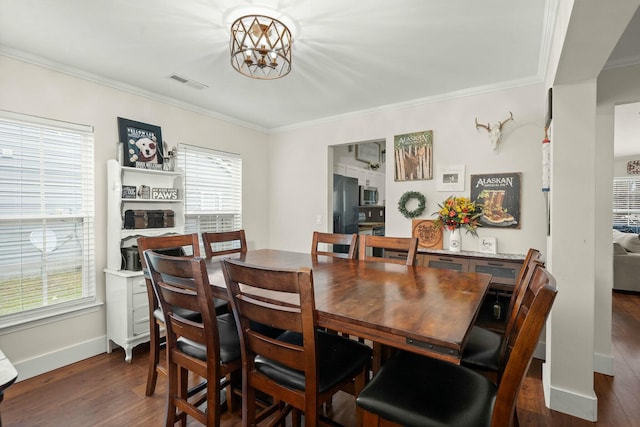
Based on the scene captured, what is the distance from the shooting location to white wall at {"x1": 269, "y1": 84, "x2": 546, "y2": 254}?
2.95 metres

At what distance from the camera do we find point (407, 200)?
3.57m

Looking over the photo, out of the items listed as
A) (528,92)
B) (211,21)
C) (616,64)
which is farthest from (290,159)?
(616,64)

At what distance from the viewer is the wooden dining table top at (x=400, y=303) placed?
1021 millimetres

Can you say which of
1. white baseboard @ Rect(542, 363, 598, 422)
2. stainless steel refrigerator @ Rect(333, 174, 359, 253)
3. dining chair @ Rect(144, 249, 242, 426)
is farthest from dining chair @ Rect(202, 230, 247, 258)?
white baseboard @ Rect(542, 363, 598, 422)

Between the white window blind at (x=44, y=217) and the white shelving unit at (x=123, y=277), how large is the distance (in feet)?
0.59

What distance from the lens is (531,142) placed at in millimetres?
2941

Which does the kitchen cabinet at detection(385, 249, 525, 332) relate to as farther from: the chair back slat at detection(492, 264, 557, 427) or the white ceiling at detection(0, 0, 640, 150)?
the chair back slat at detection(492, 264, 557, 427)

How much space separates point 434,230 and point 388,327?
8.30 feet

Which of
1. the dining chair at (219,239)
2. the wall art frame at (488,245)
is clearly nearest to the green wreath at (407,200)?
the wall art frame at (488,245)

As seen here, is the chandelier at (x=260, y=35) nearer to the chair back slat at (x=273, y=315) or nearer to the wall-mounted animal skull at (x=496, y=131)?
the chair back slat at (x=273, y=315)

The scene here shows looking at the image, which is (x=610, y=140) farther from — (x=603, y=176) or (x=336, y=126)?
(x=336, y=126)

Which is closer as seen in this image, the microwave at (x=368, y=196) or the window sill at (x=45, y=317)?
the window sill at (x=45, y=317)

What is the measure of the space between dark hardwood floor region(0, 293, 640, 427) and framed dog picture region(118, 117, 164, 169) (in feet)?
6.09

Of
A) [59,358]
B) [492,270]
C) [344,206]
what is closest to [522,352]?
[492,270]
